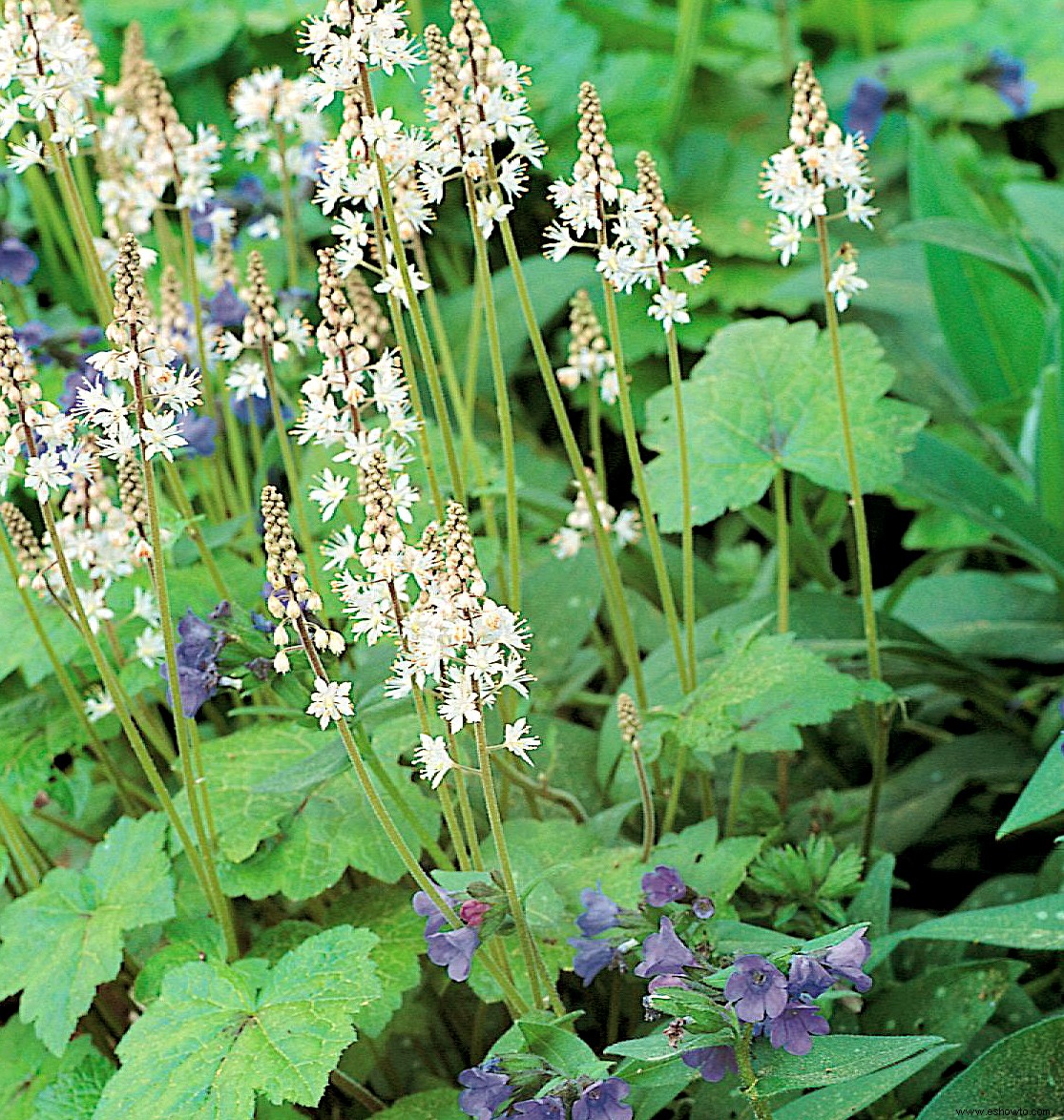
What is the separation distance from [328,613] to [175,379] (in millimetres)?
446

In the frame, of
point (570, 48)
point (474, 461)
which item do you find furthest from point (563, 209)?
point (570, 48)

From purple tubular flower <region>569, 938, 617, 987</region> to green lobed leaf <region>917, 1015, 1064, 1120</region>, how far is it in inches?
12.7

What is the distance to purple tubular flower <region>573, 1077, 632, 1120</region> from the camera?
106 cm

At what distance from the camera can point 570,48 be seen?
315 centimetres

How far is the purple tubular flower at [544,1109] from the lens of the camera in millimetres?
1064

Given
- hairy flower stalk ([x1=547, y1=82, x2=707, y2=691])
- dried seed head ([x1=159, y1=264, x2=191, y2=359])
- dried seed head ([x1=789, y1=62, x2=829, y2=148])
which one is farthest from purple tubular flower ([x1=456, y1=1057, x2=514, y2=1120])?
dried seed head ([x1=159, y1=264, x2=191, y2=359])

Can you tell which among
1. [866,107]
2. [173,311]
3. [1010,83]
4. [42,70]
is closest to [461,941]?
[42,70]

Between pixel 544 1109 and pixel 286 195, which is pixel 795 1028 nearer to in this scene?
pixel 544 1109

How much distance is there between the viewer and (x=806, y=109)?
131 centimetres

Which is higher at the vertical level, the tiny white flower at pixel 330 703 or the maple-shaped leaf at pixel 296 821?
the tiny white flower at pixel 330 703

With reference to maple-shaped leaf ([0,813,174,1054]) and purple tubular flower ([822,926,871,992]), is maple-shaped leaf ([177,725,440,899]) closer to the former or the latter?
maple-shaped leaf ([0,813,174,1054])

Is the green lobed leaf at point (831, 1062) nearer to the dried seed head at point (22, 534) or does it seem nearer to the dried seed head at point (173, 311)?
the dried seed head at point (22, 534)

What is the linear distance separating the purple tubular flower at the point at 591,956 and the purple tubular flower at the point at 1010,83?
2.54 metres

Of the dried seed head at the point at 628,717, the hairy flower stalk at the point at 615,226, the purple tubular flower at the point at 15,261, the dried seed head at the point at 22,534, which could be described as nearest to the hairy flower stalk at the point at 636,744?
the dried seed head at the point at 628,717
